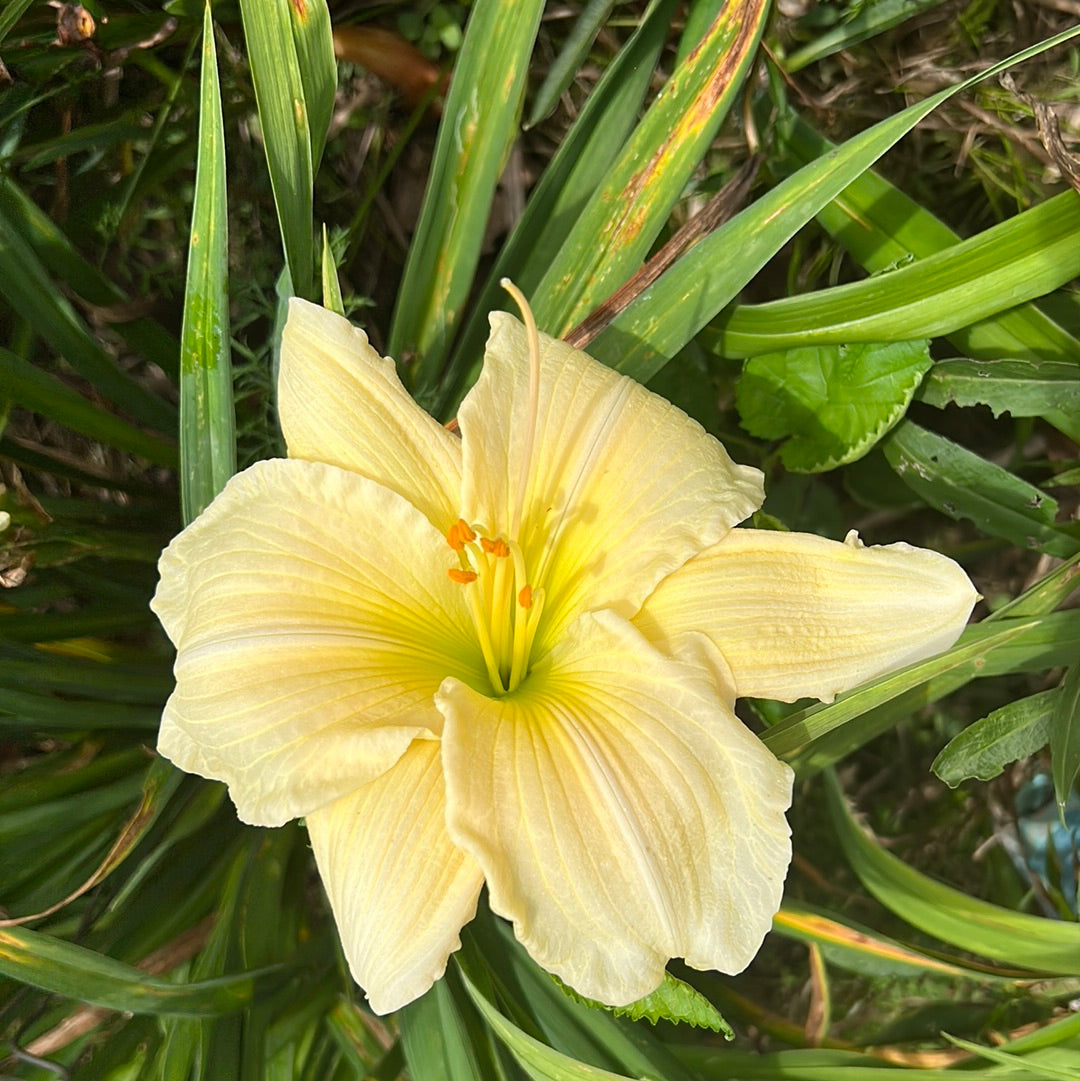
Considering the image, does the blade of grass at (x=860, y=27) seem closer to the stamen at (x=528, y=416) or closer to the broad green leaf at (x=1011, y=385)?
the broad green leaf at (x=1011, y=385)

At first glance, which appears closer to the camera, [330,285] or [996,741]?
[330,285]

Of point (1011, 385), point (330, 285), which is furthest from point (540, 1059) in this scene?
point (1011, 385)

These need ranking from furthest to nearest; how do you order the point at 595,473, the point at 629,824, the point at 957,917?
the point at 957,917 → the point at 595,473 → the point at 629,824

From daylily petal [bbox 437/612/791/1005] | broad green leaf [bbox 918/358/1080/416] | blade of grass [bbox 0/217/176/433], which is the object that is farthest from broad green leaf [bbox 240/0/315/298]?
broad green leaf [bbox 918/358/1080/416]

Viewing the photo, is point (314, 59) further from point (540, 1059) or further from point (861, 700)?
point (540, 1059)

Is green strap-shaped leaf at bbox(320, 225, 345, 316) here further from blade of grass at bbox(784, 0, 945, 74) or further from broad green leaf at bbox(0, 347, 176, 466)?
blade of grass at bbox(784, 0, 945, 74)

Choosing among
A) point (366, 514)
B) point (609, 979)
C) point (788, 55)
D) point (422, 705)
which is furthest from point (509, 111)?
point (609, 979)
